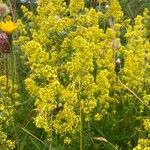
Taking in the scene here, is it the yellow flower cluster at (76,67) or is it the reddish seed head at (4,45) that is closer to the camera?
the yellow flower cluster at (76,67)

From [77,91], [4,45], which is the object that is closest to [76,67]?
[77,91]

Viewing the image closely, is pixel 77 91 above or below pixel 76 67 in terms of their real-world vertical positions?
below

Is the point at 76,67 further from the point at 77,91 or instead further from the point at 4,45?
the point at 4,45

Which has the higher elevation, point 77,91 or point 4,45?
point 4,45

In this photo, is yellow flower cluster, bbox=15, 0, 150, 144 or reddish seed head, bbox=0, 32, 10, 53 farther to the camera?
reddish seed head, bbox=0, 32, 10, 53

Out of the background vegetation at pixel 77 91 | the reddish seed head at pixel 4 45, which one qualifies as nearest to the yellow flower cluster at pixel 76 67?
the background vegetation at pixel 77 91

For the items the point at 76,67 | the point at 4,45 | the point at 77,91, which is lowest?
the point at 77,91

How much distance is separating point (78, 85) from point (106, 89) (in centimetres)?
23

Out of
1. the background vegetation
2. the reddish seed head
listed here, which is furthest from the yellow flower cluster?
the reddish seed head

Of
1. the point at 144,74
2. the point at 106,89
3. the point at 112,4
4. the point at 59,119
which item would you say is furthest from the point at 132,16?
the point at 59,119

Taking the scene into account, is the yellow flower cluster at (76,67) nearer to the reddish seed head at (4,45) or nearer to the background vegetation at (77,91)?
the background vegetation at (77,91)

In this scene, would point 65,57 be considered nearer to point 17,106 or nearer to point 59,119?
point 17,106

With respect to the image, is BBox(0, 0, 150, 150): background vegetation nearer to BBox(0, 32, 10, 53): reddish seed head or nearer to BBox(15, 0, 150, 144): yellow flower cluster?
BBox(15, 0, 150, 144): yellow flower cluster

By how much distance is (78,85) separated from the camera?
3.53 metres
